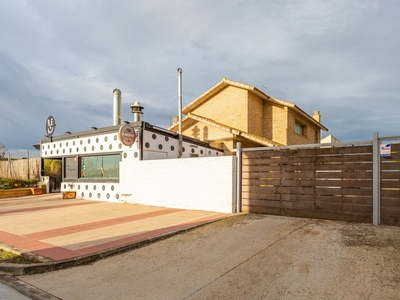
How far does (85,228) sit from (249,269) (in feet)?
17.2

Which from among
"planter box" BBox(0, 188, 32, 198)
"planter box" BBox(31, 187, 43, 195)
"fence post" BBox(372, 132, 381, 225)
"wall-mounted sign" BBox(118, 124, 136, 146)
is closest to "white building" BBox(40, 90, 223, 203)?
"wall-mounted sign" BBox(118, 124, 136, 146)

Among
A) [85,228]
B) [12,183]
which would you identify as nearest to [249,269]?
[85,228]

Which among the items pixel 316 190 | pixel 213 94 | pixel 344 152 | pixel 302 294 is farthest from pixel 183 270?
pixel 213 94

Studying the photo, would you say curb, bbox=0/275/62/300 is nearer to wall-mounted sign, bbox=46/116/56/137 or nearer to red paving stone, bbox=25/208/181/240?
red paving stone, bbox=25/208/181/240

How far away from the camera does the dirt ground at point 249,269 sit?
3.80 m

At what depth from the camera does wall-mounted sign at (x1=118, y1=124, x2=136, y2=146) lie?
1219 cm

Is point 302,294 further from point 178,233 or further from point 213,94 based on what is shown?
point 213,94

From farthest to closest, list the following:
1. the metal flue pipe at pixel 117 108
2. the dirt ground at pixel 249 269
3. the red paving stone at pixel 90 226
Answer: the metal flue pipe at pixel 117 108
the red paving stone at pixel 90 226
the dirt ground at pixel 249 269

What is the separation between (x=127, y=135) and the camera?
40.8 feet

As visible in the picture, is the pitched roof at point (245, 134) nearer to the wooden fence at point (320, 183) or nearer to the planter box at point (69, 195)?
the wooden fence at point (320, 183)

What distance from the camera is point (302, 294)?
3.64m

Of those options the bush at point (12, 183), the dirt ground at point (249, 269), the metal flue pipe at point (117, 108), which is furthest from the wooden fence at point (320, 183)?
the bush at point (12, 183)

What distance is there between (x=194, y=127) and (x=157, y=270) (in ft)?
50.1

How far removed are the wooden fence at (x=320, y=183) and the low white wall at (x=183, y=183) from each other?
698 millimetres
